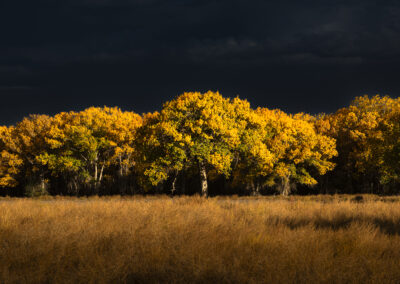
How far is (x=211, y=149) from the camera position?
32.2m

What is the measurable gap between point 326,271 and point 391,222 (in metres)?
7.07

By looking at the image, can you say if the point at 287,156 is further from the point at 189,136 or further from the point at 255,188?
the point at 189,136

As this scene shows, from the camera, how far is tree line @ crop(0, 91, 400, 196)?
1300 inches

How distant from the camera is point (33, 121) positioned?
5553 centimetres

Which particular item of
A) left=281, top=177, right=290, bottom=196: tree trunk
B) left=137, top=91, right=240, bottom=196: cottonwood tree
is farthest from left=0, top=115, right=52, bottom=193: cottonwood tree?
left=281, top=177, right=290, bottom=196: tree trunk

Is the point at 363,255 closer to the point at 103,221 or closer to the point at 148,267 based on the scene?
the point at 148,267

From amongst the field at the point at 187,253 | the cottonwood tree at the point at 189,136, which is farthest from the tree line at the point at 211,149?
the field at the point at 187,253

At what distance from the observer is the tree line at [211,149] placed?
33.0 meters

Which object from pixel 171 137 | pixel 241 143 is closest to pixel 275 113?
pixel 241 143

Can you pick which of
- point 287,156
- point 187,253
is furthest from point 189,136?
point 187,253

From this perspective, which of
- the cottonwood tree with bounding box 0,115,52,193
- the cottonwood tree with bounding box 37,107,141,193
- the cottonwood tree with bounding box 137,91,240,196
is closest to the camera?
the cottonwood tree with bounding box 137,91,240,196

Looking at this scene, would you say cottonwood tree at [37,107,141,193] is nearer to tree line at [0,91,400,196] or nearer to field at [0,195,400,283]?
tree line at [0,91,400,196]

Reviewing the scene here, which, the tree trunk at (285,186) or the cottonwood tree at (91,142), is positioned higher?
the cottonwood tree at (91,142)

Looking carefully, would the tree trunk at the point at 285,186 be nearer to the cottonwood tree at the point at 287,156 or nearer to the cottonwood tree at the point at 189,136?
the cottonwood tree at the point at 287,156
